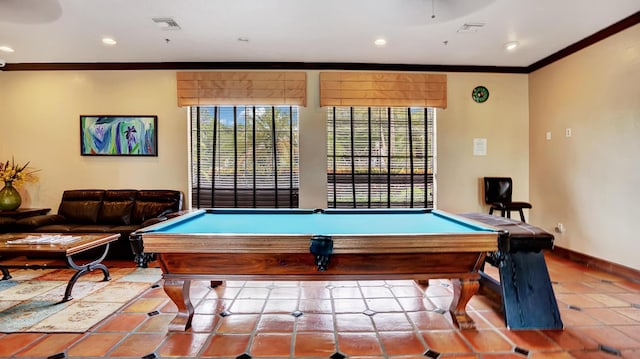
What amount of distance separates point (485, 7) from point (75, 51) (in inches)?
192

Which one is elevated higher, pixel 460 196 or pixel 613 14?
pixel 613 14

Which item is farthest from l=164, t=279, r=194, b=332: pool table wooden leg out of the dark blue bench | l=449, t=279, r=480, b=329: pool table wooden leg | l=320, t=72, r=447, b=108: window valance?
l=320, t=72, r=447, b=108: window valance

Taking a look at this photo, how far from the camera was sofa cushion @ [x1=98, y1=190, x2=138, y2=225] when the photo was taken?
14.0 feet

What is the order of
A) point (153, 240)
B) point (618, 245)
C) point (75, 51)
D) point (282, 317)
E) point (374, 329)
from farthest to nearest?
1. point (75, 51)
2. point (618, 245)
3. point (282, 317)
4. point (374, 329)
5. point (153, 240)

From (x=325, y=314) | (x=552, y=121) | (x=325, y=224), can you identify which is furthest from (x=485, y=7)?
(x=325, y=314)

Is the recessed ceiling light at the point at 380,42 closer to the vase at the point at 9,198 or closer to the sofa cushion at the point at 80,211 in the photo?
the sofa cushion at the point at 80,211

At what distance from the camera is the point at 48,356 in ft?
6.34

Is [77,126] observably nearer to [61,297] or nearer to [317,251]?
[61,297]

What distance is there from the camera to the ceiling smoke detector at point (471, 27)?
333cm

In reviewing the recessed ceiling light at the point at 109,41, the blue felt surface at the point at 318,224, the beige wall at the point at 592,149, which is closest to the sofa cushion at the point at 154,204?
the blue felt surface at the point at 318,224

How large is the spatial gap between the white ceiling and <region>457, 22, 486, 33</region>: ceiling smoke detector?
0.17 ft

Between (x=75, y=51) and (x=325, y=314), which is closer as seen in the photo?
(x=325, y=314)

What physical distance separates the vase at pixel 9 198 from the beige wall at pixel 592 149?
7201 millimetres

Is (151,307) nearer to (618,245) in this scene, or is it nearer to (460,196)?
(460,196)
